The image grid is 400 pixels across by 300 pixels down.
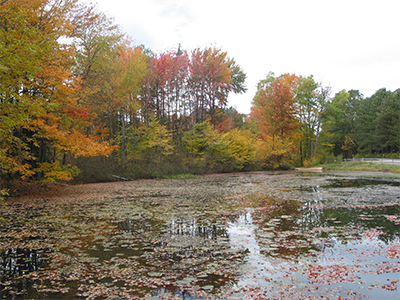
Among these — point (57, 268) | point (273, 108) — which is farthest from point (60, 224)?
point (273, 108)

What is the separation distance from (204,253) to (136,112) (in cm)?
2300

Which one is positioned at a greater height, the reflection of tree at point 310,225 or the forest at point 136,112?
the forest at point 136,112

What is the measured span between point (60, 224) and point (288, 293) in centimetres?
609

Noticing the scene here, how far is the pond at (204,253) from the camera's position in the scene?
319 cm

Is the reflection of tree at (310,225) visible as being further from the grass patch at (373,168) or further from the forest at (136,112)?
the grass patch at (373,168)

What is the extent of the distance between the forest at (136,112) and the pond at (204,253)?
2.83 meters

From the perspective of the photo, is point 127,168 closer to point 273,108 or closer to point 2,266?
point 2,266

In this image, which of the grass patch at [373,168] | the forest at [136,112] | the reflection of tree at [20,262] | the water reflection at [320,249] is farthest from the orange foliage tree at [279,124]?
the reflection of tree at [20,262]

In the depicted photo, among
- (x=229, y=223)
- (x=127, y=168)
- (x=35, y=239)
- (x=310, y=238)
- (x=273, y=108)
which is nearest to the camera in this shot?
(x=310, y=238)

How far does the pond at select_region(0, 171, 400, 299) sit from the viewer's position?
10.5 feet

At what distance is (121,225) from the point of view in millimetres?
6656


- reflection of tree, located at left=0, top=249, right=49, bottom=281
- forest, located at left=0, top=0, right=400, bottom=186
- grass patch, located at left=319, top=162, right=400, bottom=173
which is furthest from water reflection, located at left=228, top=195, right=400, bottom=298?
grass patch, located at left=319, top=162, right=400, bottom=173

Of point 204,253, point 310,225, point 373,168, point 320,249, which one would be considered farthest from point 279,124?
point 204,253

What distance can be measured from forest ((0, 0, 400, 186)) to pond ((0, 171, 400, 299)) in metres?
2.83
